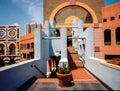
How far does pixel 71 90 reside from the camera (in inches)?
220

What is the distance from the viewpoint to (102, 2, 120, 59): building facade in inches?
742

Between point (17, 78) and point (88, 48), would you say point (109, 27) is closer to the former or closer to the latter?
point (88, 48)

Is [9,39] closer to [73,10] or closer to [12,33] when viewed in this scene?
[12,33]

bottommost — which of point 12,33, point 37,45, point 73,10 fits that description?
point 37,45

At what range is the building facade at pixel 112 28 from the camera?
18.9 m

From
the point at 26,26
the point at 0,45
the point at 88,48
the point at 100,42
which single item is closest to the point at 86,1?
the point at 100,42

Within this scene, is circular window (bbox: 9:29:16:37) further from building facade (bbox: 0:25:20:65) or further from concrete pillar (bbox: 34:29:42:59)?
concrete pillar (bbox: 34:29:42:59)

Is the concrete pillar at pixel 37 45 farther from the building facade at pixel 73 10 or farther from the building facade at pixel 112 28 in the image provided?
the building facade at pixel 73 10

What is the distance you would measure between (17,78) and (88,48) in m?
6.17

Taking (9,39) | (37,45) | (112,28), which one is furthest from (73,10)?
(9,39)

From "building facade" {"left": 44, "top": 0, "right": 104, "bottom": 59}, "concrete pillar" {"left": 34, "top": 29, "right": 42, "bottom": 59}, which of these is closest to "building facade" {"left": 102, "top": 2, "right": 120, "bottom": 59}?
"building facade" {"left": 44, "top": 0, "right": 104, "bottom": 59}

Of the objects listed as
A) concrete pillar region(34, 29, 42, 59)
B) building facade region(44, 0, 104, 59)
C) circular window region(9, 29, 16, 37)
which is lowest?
concrete pillar region(34, 29, 42, 59)

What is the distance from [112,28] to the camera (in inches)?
771

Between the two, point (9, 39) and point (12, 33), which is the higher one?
point (12, 33)
